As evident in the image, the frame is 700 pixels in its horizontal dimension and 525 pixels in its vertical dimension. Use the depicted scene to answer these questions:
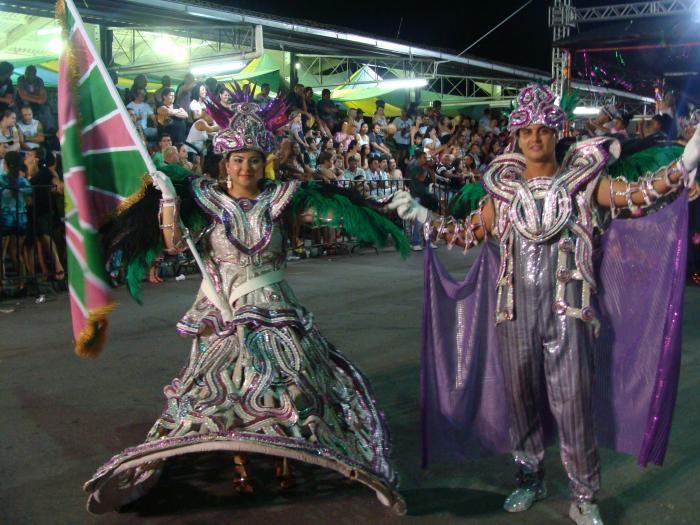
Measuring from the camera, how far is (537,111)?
3.46 m

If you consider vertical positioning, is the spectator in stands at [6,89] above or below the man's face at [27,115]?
above

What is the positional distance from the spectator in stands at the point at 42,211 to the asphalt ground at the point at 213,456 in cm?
135

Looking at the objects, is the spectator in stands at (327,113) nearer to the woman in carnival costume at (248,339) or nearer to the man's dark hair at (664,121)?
the man's dark hair at (664,121)

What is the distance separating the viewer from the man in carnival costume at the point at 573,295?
11.1 ft

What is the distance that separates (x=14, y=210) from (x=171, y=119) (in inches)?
114

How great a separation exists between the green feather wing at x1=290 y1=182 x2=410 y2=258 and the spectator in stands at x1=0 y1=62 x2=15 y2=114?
7.24m

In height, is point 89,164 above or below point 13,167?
below

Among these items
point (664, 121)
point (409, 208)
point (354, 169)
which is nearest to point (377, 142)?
point (354, 169)

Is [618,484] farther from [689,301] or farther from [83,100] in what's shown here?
[689,301]

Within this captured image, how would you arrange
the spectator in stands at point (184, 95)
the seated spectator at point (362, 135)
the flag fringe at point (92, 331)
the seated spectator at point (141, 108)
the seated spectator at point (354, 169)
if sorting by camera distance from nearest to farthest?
the flag fringe at point (92, 331), the seated spectator at point (141, 108), the spectator in stands at point (184, 95), the seated spectator at point (354, 169), the seated spectator at point (362, 135)

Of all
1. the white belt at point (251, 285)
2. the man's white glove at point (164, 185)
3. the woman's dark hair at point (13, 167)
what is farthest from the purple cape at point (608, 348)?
the woman's dark hair at point (13, 167)

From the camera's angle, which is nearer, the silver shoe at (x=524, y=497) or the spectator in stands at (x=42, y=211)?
the silver shoe at (x=524, y=497)

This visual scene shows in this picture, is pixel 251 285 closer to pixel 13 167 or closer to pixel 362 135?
pixel 13 167

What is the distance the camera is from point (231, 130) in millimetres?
4023
